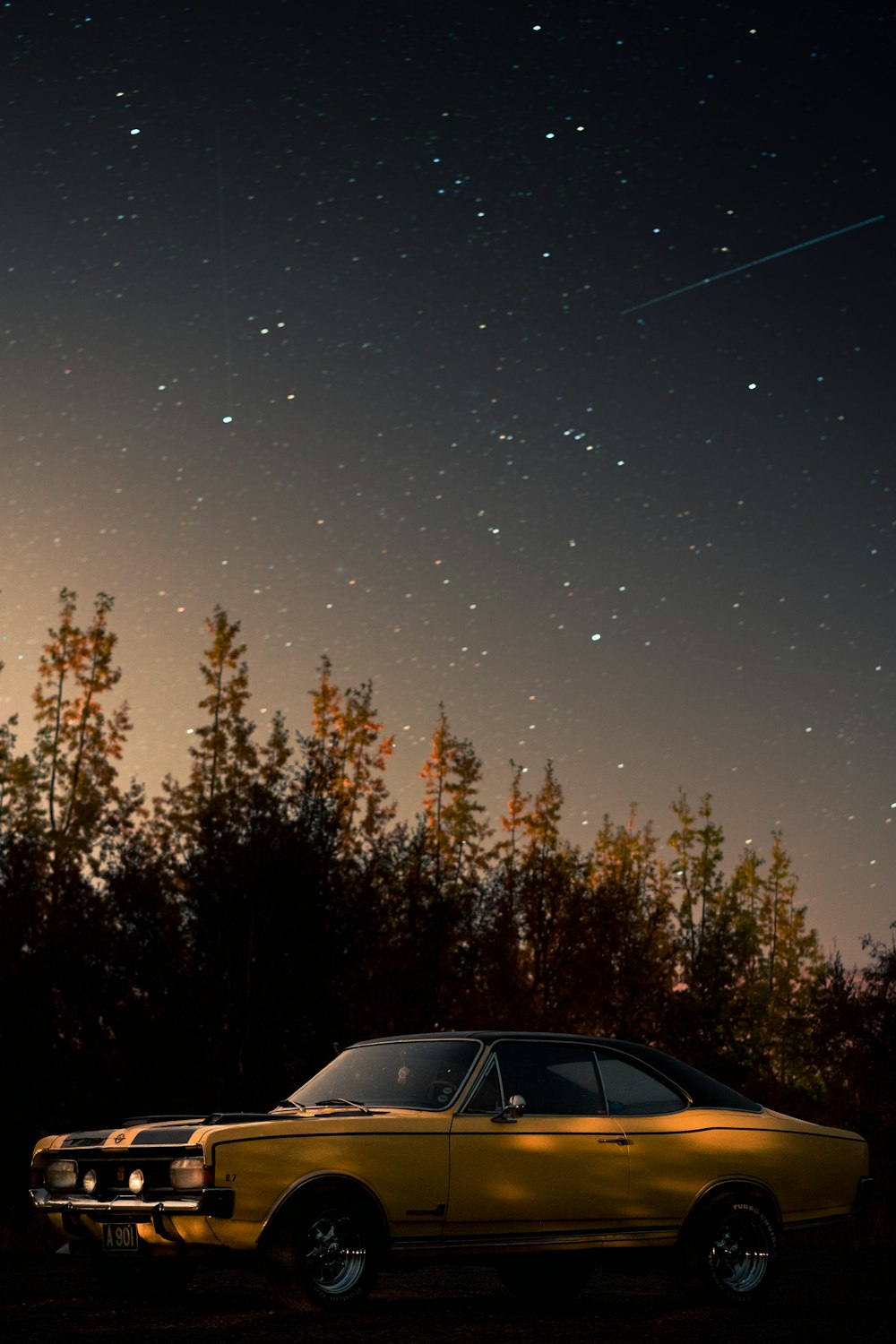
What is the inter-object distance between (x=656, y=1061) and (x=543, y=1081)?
3.36 feet

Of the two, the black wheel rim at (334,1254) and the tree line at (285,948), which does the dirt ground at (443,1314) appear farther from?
the tree line at (285,948)

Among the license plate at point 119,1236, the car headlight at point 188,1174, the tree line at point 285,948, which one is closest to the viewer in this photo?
the car headlight at point 188,1174

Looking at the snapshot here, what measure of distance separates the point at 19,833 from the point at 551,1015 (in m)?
14.5

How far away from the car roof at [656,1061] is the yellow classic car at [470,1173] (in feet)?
0.06

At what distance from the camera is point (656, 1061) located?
32.9ft

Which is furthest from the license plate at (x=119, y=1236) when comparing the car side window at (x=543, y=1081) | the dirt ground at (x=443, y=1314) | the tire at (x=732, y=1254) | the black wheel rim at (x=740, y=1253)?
the black wheel rim at (x=740, y=1253)

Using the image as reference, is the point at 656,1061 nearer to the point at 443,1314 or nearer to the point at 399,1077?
the point at 399,1077

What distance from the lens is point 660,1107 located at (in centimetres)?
973

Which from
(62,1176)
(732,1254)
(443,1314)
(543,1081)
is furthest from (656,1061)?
(62,1176)

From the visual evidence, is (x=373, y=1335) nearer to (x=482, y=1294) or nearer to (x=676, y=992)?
(x=482, y=1294)

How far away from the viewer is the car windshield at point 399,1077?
910cm

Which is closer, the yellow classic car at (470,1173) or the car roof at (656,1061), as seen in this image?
the yellow classic car at (470,1173)

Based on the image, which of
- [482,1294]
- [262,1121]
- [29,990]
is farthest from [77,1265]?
[29,990]

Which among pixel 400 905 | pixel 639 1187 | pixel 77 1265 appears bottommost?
pixel 77 1265
